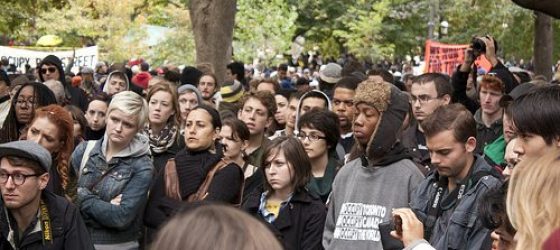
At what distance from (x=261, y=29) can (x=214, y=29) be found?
60.6 ft

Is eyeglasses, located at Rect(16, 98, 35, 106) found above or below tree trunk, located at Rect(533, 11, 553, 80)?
below

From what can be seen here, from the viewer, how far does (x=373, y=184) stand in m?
6.55

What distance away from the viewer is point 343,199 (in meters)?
6.61

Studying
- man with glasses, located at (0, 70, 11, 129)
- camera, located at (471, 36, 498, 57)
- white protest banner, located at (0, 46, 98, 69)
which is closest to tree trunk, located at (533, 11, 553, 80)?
white protest banner, located at (0, 46, 98, 69)

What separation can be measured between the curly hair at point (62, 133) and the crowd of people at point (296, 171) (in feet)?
0.03

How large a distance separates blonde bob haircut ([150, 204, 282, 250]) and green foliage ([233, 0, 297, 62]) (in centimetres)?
3289

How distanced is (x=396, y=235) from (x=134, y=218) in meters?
3.01

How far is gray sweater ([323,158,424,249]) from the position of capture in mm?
6398

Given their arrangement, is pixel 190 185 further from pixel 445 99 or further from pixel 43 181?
pixel 445 99

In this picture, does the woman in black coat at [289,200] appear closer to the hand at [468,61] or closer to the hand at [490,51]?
the hand at [490,51]

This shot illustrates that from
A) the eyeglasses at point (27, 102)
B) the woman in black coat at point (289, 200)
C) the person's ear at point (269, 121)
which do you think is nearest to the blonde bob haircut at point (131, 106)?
the woman in black coat at point (289, 200)

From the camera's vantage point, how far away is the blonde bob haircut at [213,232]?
2.45 m

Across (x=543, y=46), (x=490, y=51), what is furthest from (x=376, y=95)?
(x=543, y=46)

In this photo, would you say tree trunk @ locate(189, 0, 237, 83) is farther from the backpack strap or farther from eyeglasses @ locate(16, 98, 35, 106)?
the backpack strap
